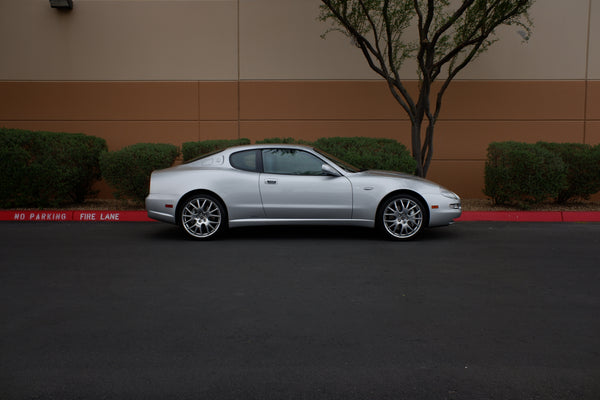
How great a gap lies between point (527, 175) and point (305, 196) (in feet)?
17.7

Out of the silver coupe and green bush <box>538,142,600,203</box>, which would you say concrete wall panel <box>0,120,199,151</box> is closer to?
the silver coupe

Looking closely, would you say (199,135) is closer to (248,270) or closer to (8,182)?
(8,182)

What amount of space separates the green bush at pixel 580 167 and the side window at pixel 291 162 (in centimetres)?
607

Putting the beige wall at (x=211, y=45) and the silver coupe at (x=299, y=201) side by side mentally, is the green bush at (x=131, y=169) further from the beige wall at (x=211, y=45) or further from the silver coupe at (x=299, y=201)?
the beige wall at (x=211, y=45)

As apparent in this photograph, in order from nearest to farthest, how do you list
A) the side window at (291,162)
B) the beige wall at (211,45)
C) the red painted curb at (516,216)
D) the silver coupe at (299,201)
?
the silver coupe at (299,201) → the side window at (291,162) → the red painted curb at (516,216) → the beige wall at (211,45)

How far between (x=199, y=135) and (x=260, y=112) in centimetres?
168

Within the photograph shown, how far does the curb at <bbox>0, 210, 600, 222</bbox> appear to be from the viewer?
1045cm

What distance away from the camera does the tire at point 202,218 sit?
8203 millimetres

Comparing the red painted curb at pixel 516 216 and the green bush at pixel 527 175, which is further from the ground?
the green bush at pixel 527 175

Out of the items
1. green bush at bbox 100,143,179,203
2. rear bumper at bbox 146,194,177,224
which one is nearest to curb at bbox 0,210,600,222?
green bush at bbox 100,143,179,203

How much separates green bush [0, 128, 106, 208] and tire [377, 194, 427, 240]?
22.2 ft

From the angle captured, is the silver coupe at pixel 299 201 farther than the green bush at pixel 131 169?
No

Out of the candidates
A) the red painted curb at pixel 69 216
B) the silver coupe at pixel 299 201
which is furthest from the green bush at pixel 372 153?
the red painted curb at pixel 69 216

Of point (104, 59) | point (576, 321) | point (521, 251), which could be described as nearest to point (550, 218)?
point (521, 251)
